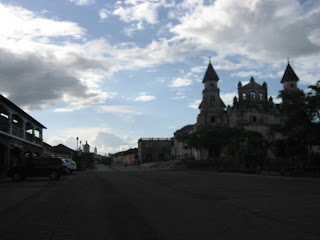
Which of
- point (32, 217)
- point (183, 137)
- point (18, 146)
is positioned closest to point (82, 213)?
point (32, 217)

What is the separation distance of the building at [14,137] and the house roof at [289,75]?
150 feet

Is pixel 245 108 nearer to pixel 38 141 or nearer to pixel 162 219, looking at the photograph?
pixel 38 141

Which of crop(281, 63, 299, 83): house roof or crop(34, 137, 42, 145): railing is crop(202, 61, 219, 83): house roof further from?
crop(34, 137, 42, 145): railing

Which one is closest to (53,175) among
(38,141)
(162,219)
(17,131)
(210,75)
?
(17,131)

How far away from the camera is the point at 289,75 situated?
64.1 m

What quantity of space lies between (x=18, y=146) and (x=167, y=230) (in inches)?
1199

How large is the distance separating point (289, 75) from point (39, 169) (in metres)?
53.7

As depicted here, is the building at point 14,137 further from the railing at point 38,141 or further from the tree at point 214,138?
the tree at point 214,138

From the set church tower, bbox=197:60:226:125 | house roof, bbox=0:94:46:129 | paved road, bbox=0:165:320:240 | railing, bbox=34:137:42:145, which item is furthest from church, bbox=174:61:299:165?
paved road, bbox=0:165:320:240

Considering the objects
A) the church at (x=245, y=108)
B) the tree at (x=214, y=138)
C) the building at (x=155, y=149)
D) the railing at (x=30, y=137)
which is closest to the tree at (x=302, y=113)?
the tree at (x=214, y=138)

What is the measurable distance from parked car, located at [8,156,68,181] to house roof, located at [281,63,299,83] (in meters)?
51.6

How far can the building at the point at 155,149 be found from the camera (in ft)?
328

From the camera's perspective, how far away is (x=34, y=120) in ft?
133

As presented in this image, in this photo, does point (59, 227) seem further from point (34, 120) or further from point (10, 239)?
point (34, 120)
